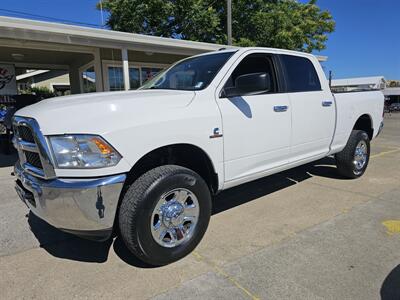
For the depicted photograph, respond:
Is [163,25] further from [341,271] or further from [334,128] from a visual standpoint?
[341,271]

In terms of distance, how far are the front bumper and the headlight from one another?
0.40 feet

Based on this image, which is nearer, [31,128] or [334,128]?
[31,128]

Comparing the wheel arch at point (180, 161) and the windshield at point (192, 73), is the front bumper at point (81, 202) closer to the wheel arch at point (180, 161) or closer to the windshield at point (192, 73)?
the wheel arch at point (180, 161)

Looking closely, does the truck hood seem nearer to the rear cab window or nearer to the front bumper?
the front bumper

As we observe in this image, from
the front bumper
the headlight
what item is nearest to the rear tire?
the front bumper

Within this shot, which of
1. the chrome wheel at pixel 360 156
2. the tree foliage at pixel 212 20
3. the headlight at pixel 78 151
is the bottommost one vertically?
the chrome wheel at pixel 360 156

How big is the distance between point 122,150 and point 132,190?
0.37 metres

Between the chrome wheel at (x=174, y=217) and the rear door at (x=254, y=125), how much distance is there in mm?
573

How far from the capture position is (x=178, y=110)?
2.92 m

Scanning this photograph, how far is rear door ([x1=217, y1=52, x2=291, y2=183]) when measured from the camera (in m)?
3.36

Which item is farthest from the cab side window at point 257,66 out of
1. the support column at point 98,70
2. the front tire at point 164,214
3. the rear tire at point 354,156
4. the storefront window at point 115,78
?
the storefront window at point 115,78

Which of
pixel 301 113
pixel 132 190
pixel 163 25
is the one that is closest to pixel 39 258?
pixel 132 190

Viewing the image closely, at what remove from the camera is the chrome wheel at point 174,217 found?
2.86m

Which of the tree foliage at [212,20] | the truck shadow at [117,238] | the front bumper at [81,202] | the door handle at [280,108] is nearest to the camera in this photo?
the front bumper at [81,202]
